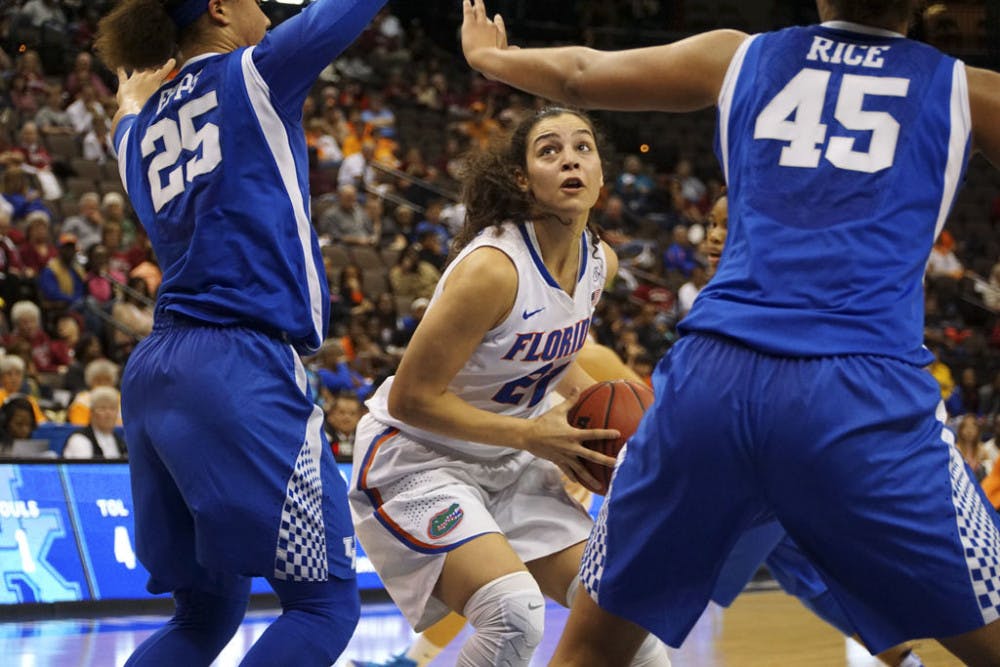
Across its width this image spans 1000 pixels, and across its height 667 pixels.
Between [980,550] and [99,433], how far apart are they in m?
6.61

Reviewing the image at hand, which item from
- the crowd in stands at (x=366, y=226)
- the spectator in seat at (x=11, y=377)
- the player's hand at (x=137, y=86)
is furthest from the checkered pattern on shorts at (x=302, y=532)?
the spectator in seat at (x=11, y=377)

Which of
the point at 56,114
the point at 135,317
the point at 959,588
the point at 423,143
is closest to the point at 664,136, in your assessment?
the point at 423,143

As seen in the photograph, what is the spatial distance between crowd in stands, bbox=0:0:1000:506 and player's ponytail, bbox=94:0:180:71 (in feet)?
5.03

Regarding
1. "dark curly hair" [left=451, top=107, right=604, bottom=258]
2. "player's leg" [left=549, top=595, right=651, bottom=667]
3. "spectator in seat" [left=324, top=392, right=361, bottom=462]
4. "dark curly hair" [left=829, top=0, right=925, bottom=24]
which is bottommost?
"spectator in seat" [left=324, top=392, right=361, bottom=462]

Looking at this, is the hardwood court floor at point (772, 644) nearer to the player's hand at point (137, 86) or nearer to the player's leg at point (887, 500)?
the player's leg at point (887, 500)

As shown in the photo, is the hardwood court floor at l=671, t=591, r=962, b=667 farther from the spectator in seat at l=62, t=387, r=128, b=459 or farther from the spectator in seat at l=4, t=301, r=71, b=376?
the spectator in seat at l=4, t=301, r=71, b=376

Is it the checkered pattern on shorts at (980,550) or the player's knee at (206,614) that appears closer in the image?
the checkered pattern on shorts at (980,550)

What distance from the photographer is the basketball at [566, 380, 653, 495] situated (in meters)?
3.26

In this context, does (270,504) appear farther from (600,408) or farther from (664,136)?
(664,136)

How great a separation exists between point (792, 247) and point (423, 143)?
14747mm

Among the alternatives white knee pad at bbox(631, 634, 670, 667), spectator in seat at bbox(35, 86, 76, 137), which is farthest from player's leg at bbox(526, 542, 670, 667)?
spectator in seat at bbox(35, 86, 76, 137)

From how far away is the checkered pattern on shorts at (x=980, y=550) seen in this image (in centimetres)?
216

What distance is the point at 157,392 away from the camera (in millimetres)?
2846

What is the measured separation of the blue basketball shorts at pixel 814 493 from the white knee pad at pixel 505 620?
2.95ft
